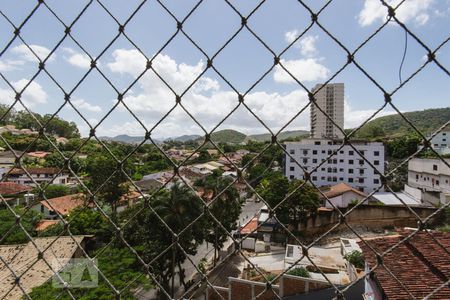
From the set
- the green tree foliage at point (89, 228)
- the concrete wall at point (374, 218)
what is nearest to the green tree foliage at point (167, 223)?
the green tree foliage at point (89, 228)

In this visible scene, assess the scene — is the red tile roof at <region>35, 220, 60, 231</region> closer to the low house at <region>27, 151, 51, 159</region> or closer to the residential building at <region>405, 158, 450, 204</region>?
the low house at <region>27, 151, 51, 159</region>

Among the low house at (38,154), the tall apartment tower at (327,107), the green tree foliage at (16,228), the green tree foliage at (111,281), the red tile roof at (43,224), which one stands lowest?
the red tile roof at (43,224)

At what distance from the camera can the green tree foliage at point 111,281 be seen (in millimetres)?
4996

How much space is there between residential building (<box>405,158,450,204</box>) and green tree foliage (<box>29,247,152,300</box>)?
452 inches

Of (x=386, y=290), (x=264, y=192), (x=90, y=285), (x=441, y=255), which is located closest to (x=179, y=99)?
(x=386, y=290)

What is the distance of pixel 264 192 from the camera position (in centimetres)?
1313

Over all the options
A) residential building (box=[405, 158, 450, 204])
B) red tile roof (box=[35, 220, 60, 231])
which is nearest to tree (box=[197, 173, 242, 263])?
red tile roof (box=[35, 220, 60, 231])

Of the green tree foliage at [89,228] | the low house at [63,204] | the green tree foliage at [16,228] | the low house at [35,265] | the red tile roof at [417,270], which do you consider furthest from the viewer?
the low house at [63,204]

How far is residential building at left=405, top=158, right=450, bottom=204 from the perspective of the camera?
41.0 feet

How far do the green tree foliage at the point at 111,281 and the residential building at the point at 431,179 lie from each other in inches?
452

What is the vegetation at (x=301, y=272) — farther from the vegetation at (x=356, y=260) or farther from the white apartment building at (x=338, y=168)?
Result: the white apartment building at (x=338, y=168)

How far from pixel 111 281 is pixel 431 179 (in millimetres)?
14747

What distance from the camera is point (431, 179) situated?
575 inches

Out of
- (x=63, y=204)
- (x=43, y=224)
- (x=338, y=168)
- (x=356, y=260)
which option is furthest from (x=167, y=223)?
(x=338, y=168)
